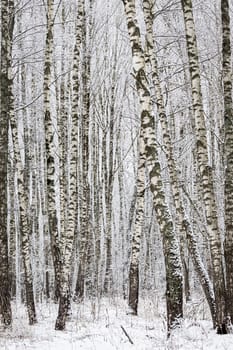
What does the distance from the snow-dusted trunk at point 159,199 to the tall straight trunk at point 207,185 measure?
753 mm

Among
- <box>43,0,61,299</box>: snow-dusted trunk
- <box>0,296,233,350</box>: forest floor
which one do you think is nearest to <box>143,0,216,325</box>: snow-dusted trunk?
<box>0,296,233,350</box>: forest floor

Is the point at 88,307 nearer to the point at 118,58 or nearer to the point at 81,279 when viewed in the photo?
the point at 81,279

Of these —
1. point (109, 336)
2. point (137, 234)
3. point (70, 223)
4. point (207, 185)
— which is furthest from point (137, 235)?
point (207, 185)

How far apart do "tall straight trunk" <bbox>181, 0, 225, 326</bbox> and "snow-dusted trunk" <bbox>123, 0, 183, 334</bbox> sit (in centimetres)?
75

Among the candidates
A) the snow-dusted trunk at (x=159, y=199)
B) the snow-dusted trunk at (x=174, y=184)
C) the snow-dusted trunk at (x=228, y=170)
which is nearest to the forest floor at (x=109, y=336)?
the snow-dusted trunk at (x=159, y=199)

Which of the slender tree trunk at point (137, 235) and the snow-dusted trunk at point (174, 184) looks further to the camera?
the slender tree trunk at point (137, 235)

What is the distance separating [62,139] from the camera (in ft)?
52.5

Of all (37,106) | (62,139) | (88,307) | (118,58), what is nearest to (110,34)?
(118,58)

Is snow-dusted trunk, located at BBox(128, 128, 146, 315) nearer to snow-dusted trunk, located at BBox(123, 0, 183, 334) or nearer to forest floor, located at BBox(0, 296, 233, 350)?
forest floor, located at BBox(0, 296, 233, 350)

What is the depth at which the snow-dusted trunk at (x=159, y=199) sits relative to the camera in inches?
283

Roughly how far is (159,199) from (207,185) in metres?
1.11

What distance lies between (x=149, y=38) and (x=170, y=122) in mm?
10154

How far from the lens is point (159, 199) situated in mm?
7406

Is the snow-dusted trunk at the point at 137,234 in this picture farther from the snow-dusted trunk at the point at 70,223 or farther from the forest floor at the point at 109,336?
the snow-dusted trunk at the point at 70,223
